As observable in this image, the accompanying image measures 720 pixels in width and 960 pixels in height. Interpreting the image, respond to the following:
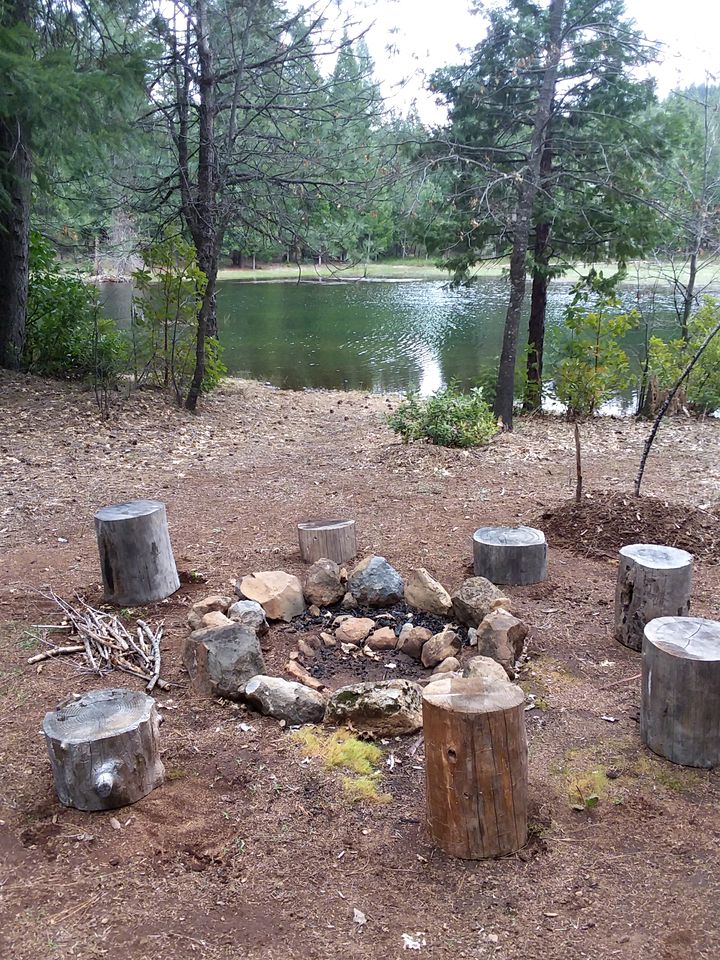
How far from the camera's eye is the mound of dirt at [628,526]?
4.81m

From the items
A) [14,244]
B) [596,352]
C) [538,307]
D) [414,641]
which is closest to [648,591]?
[414,641]

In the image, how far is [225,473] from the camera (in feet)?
23.1

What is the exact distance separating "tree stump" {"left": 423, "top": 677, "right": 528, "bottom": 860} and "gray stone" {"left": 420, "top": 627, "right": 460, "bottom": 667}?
3.55ft

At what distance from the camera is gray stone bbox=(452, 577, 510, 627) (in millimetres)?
3744

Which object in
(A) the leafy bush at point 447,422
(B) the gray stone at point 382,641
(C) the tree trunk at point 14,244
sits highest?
(C) the tree trunk at point 14,244

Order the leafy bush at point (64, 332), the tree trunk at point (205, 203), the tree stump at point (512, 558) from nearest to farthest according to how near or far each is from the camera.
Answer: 1. the tree stump at point (512, 558)
2. the tree trunk at point (205, 203)
3. the leafy bush at point (64, 332)

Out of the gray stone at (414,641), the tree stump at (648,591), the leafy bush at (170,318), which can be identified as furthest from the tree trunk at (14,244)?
the tree stump at (648,591)

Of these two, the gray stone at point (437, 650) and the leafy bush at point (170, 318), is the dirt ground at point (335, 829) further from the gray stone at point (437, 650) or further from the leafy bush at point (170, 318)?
the leafy bush at point (170, 318)

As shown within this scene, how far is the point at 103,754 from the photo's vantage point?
2492mm

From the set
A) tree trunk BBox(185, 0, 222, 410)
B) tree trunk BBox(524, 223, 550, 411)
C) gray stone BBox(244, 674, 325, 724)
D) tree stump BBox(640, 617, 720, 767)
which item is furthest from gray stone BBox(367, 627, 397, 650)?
tree trunk BBox(524, 223, 550, 411)

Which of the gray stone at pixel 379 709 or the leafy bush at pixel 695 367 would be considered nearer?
the gray stone at pixel 379 709

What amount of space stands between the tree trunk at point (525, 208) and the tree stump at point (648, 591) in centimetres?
550

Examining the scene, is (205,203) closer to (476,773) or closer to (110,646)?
(110,646)

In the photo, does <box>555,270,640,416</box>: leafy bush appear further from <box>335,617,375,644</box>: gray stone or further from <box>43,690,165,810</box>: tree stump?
<box>43,690,165,810</box>: tree stump
